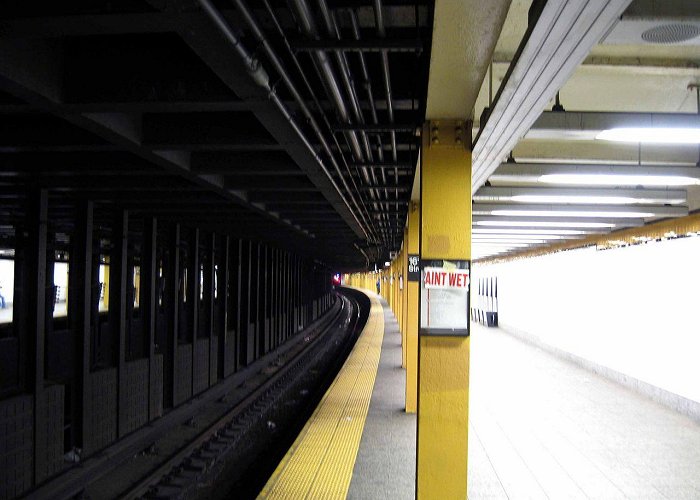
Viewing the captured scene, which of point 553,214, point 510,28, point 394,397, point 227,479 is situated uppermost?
point 510,28

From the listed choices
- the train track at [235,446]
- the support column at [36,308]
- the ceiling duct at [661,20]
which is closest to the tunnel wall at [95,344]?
the support column at [36,308]

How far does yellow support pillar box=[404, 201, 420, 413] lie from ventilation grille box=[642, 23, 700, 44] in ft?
15.7

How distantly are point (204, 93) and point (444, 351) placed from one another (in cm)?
252

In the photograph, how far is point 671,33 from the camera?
2.99 meters

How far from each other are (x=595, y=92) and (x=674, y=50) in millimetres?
910

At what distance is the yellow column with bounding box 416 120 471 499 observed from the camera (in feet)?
14.4

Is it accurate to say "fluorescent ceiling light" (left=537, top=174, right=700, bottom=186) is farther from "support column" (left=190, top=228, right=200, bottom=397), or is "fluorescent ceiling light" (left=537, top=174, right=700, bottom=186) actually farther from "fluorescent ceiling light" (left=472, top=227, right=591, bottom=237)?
"support column" (left=190, top=228, right=200, bottom=397)

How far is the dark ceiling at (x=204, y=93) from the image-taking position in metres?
Answer: 2.57

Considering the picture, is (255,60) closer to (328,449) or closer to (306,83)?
(306,83)

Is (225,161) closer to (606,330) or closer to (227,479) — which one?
(227,479)

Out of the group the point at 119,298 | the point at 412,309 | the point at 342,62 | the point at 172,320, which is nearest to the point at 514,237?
the point at 412,309

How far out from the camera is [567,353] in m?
14.3

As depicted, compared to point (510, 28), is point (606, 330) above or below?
below

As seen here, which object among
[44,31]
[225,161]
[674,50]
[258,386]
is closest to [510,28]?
[674,50]
